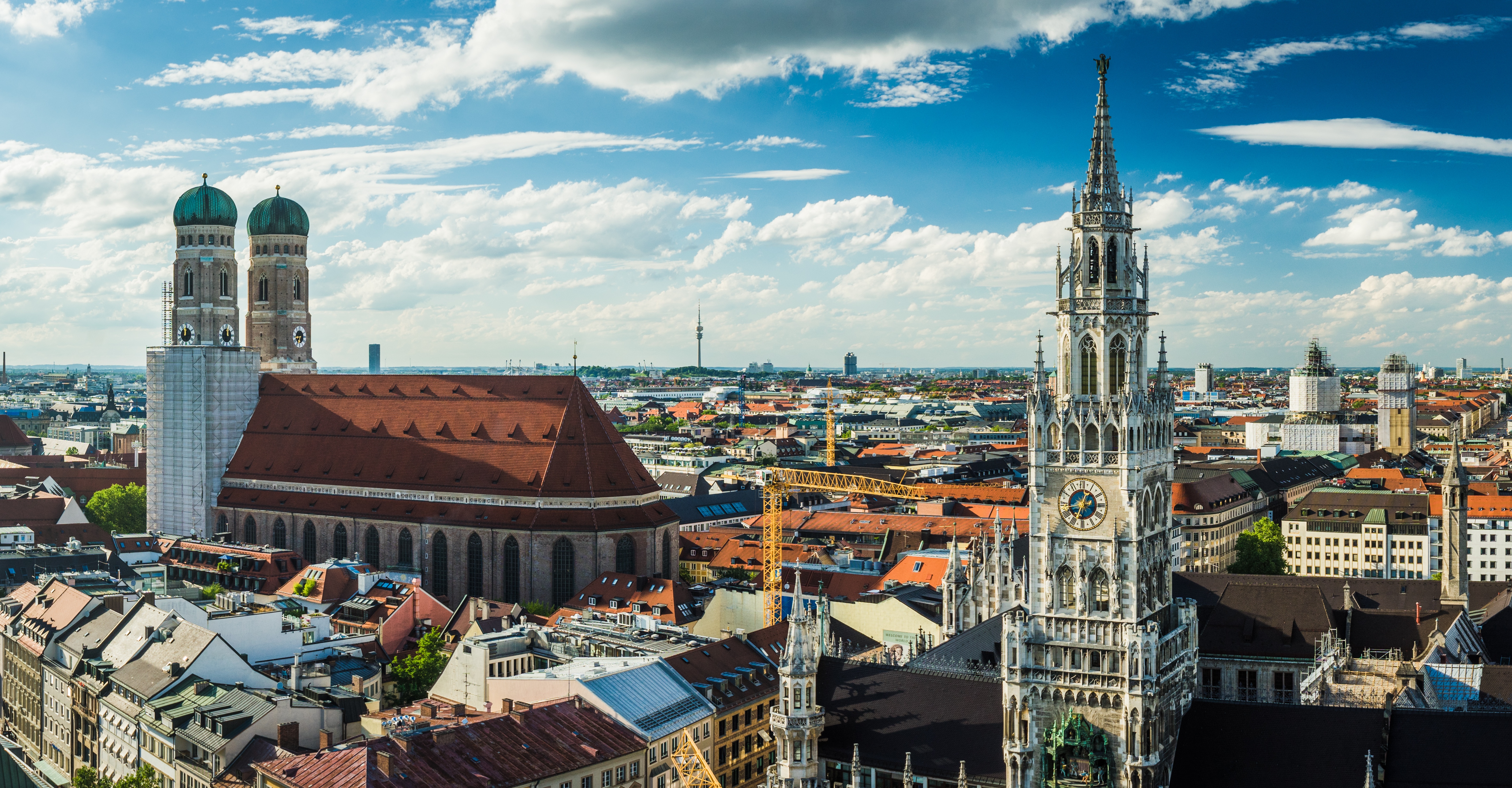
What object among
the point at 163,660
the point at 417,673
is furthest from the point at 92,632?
the point at 417,673

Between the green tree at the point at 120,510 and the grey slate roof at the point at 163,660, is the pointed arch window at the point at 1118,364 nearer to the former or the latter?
the grey slate roof at the point at 163,660

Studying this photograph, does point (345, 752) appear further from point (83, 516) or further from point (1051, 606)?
point (83, 516)

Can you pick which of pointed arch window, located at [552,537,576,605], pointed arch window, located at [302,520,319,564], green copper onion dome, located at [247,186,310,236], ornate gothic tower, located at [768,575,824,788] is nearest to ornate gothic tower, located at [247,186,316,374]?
green copper onion dome, located at [247,186,310,236]

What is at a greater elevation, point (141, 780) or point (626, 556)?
point (626, 556)

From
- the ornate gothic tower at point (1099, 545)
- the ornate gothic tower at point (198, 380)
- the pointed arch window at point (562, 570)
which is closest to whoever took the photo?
the ornate gothic tower at point (1099, 545)

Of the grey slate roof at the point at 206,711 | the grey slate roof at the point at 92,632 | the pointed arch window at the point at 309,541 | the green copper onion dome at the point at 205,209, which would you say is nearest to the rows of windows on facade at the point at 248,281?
the green copper onion dome at the point at 205,209

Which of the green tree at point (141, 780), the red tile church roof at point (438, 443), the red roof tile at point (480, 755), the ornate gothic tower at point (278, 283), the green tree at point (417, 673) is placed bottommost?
the green tree at point (141, 780)

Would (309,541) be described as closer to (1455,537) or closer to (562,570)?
(562,570)
